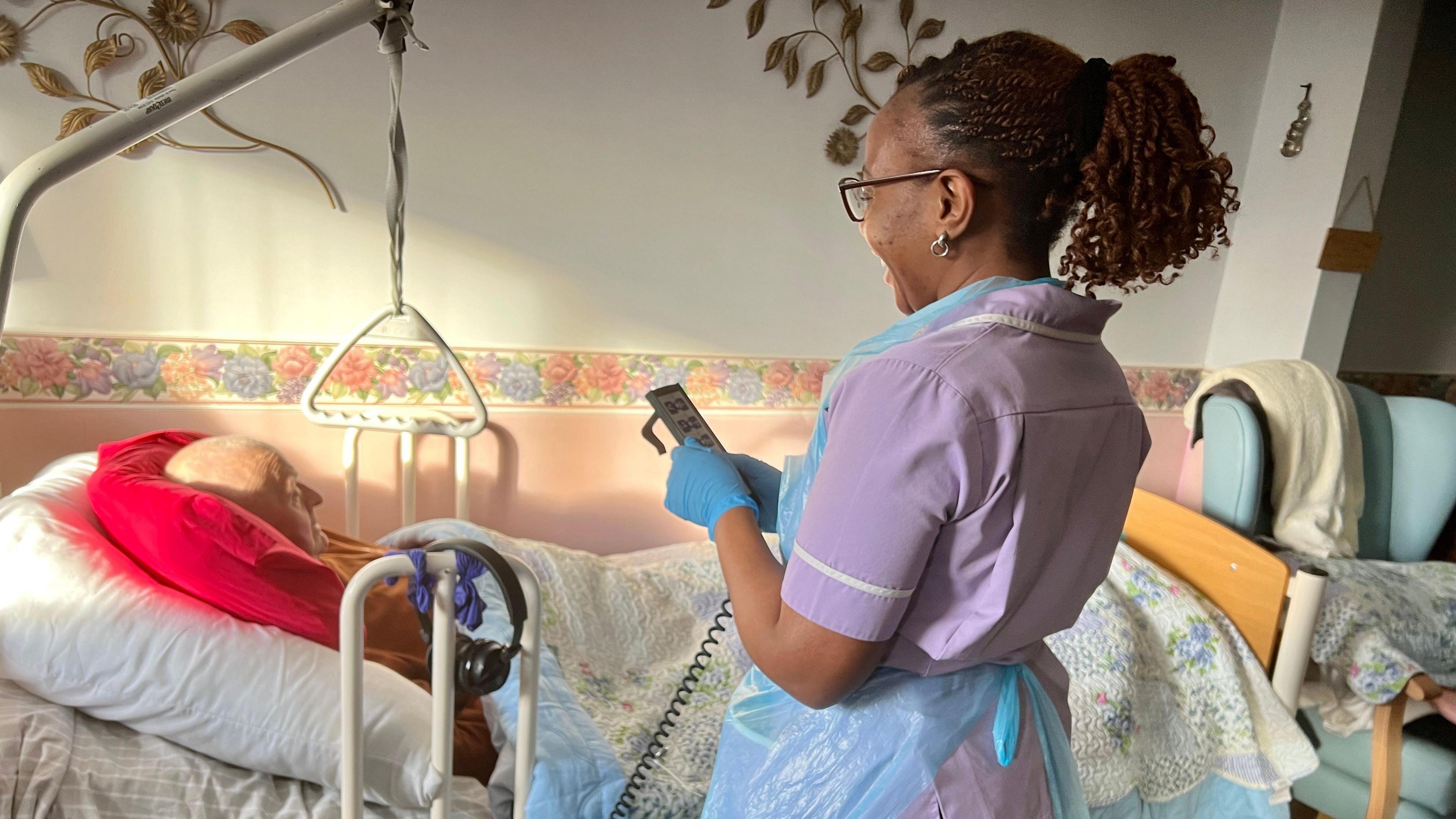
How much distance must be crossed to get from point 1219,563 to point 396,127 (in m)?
1.79

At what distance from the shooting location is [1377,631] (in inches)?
70.8

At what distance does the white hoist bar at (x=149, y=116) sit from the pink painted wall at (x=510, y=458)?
4.86ft

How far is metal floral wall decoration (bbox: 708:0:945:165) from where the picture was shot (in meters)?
2.23

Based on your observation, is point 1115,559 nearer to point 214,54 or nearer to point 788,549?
point 788,549

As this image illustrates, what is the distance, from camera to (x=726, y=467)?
1.01 meters

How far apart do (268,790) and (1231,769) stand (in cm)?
171

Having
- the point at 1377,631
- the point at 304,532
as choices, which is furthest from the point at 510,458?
the point at 1377,631

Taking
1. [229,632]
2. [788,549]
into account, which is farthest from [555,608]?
[788,549]

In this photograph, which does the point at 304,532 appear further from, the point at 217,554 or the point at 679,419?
the point at 679,419

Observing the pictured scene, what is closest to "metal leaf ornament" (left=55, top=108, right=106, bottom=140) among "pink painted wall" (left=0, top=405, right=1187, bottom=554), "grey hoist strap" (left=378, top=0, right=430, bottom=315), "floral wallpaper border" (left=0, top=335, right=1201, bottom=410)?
"floral wallpaper border" (left=0, top=335, right=1201, bottom=410)

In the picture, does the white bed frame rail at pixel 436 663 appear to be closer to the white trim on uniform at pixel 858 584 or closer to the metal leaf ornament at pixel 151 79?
the white trim on uniform at pixel 858 584

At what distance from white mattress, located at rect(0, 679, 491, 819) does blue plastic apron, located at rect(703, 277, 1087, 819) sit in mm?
585

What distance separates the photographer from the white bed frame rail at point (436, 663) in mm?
815

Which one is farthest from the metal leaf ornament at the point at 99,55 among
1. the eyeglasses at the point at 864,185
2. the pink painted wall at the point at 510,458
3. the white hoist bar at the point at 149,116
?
the eyeglasses at the point at 864,185
